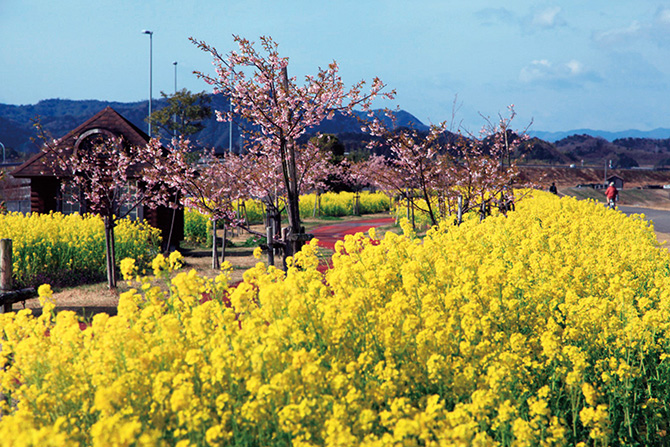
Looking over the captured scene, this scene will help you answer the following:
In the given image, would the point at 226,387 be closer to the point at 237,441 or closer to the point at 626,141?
the point at 237,441

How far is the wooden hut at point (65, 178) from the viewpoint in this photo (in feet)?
56.2

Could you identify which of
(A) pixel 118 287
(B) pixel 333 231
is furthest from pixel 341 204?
(A) pixel 118 287

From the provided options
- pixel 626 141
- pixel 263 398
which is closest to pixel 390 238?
pixel 263 398

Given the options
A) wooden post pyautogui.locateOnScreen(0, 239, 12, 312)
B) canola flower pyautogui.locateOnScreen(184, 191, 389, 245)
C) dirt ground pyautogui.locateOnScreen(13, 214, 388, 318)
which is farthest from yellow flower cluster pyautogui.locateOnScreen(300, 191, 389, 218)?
wooden post pyautogui.locateOnScreen(0, 239, 12, 312)

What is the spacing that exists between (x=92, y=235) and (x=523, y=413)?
1170 cm

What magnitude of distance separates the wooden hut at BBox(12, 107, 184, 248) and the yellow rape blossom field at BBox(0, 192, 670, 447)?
1328cm

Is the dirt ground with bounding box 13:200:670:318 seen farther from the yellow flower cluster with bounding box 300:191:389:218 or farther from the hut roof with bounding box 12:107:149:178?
the yellow flower cluster with bounding box 300:191:389:218

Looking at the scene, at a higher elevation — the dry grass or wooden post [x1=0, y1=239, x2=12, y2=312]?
wooden post [x1=0, y1=239, x2=12, y2=312]

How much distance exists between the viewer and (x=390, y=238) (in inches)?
231

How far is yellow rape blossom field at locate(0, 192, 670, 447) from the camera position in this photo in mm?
2689

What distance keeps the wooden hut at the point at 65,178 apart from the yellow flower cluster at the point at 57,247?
3488 mm

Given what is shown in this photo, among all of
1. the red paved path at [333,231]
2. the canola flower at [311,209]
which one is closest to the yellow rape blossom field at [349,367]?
the red paved path at [333,231]

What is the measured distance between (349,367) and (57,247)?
11.0 metres

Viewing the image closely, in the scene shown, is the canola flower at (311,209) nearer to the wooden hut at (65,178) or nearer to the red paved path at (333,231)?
the wooden hut at (65,178)
